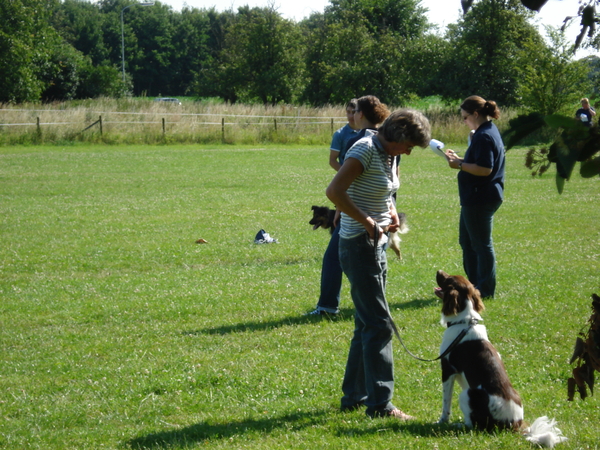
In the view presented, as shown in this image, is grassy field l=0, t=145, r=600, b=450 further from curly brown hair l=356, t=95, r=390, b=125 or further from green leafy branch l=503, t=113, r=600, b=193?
curly brown hair l=356, t=95, r=390, b=125

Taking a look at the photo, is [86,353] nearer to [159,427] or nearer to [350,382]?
[159,427]

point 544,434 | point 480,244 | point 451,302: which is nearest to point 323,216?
point 480,244

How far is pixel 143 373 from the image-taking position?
5.71 m

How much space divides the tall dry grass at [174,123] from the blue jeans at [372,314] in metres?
31.5

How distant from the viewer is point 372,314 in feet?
14.4

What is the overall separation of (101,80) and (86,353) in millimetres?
57576

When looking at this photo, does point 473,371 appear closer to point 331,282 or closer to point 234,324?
point 331,282

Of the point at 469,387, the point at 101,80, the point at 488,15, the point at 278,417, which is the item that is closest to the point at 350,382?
the point at 278,417

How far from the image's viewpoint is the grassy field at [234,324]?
4559 mm

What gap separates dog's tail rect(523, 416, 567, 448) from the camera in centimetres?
372

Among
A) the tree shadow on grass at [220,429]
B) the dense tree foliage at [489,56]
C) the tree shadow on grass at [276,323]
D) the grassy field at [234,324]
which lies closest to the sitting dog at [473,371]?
the grassy field at [234,324]

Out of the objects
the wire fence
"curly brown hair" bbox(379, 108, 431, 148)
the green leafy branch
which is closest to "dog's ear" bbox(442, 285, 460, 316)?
"curly brown hair" bbox(379, 108, 431, 148)

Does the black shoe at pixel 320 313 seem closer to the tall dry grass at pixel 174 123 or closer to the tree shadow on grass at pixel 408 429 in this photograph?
the tree shadow on grass at pixel 408 429

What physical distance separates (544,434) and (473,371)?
Answer: 1.89 feet
